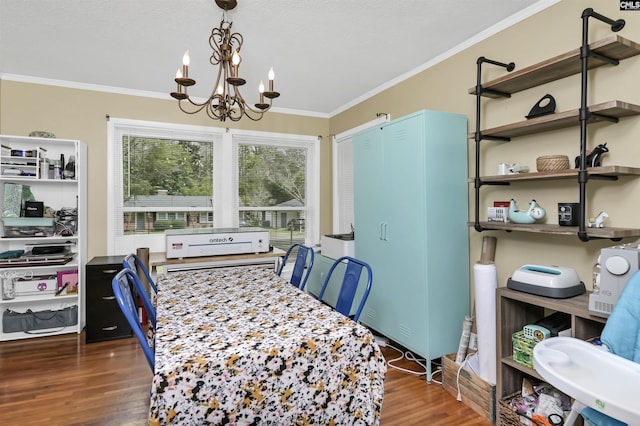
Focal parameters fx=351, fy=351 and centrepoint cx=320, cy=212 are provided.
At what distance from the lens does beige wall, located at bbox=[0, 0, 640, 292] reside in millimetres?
1840

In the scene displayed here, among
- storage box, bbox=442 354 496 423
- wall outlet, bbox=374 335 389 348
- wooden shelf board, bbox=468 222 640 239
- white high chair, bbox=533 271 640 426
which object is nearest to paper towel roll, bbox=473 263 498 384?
storage box, bbox=442 354 496 423

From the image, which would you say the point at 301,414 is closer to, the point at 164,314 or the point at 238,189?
the point at 164,314

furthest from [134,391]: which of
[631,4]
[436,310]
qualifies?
[631,4]

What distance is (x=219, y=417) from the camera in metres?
1.27

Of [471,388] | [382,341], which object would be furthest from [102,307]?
[471,388]

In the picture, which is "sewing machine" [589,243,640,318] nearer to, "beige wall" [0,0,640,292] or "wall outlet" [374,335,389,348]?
"beige wall" [0,0,640,292]

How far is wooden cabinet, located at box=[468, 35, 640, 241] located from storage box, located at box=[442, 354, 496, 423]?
36.2 inches

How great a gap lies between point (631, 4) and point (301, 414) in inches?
99.1

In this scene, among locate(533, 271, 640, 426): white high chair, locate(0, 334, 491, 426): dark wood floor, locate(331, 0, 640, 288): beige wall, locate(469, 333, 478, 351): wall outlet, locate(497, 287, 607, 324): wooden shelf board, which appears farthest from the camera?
locate(469, 333, 478, 351): wall outlet

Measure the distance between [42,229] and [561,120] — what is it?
167 inches

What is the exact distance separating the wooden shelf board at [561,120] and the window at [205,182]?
2.66 meters

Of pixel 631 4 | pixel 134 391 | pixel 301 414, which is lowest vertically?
pixel 134 391

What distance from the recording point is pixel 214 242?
136 inches

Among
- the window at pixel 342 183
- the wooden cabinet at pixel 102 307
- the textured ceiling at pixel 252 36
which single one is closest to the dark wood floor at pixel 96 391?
the wooden cabinet at pixel 102 307
